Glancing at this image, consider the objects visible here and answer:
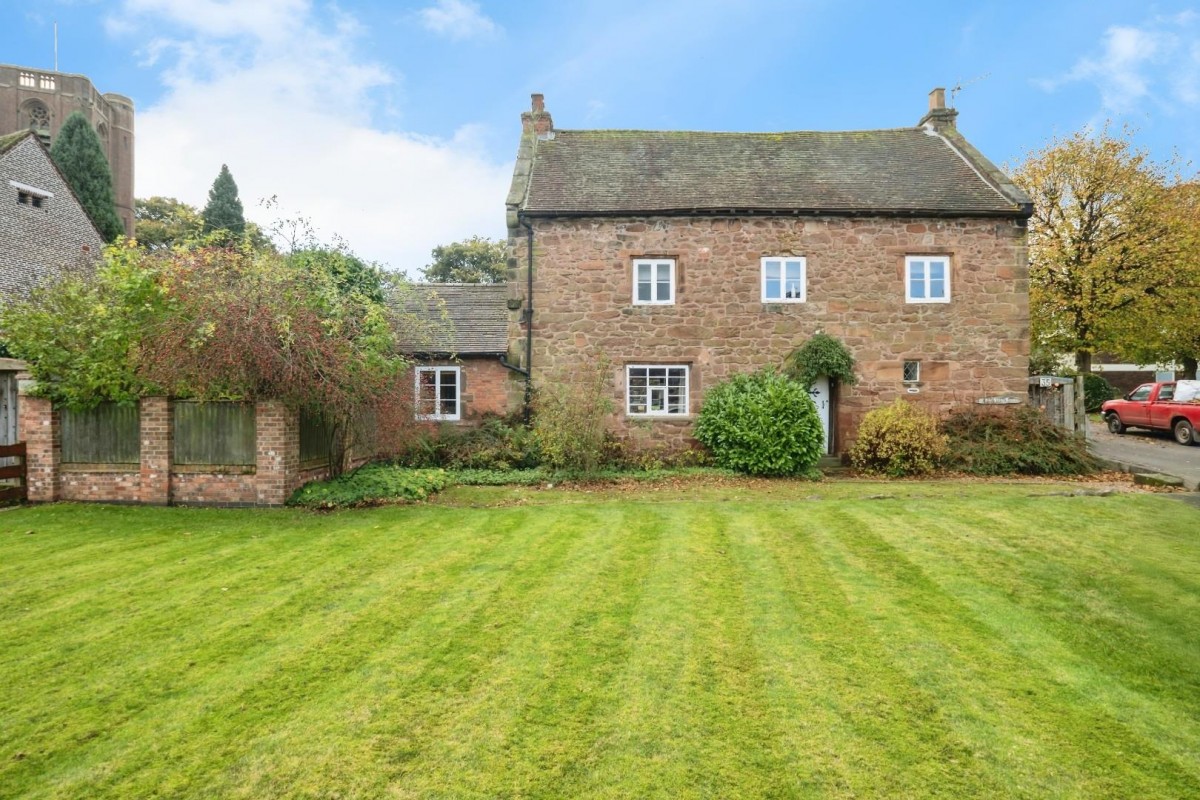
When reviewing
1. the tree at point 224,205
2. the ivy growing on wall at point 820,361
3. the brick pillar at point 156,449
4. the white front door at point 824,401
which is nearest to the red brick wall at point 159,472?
the brick pillar at point 156,449

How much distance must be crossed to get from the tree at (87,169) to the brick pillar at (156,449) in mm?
29068

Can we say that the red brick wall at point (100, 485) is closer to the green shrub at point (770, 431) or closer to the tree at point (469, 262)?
the green shrub at point (770, 431)

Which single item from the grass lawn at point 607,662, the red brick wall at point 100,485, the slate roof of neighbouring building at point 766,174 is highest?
the slate roof of neighbouring building at point 766,174

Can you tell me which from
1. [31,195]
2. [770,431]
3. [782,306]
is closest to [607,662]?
[770,431]

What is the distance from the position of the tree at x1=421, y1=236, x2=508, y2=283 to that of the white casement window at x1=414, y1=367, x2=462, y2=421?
25.1 meters

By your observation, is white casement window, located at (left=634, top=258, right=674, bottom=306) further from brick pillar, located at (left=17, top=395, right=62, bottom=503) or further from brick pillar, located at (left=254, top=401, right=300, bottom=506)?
brick pillar, located at (left=17, top=395, right=62, bottom=503)

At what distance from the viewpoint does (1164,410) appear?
20.3 m

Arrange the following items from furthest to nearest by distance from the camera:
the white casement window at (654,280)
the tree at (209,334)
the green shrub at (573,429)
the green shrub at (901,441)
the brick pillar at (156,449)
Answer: the white casement window at (654,280), the green shrub at (901,441), the green shrub at (573,429), the brick pillar at (156,449), the tree at (209,334)

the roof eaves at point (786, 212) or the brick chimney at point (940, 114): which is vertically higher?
the brick chimney at point (940, 114)

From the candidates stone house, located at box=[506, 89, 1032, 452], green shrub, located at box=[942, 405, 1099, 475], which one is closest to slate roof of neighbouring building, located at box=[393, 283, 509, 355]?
stone house, located at box=[506, 89, 1032, 452]

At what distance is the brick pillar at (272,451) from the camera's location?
10.7m

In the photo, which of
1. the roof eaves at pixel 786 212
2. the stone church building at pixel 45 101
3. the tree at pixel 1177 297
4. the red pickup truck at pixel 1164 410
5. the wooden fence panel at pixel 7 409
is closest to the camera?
the wooden fence panel at pixel 7 409

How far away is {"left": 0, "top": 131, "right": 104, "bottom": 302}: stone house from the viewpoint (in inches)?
800

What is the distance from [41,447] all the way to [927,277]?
18.7 metres
